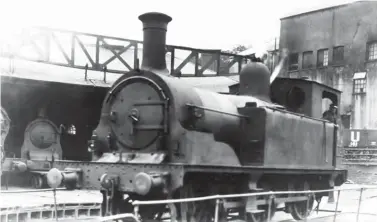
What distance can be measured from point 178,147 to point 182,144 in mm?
74

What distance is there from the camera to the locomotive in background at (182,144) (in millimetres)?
7359

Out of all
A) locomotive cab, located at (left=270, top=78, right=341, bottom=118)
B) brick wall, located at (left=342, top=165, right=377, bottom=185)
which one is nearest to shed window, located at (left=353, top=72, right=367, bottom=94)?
brick wall, located at (left=342, top=165, right=377, bottom=185)

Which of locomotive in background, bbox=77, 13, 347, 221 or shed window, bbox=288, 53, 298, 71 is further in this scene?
shed window, bbox=288, 53, 298, 71

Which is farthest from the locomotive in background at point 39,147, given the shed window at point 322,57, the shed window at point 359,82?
the shed window at point 322,57

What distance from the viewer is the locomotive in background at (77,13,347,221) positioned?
290 inches

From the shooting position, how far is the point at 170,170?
7.05 meters

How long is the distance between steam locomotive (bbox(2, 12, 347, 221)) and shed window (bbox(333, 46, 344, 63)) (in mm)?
23687

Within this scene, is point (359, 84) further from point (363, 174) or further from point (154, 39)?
point (154, 39)

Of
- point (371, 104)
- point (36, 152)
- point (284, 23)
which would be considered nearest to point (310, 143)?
point (36, 152)

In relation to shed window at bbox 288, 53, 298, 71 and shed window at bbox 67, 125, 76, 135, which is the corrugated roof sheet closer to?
shed window at bbox 67, 125, 76, 135

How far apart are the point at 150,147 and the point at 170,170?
0.86 meters

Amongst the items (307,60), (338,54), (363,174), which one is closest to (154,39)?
(363,174)

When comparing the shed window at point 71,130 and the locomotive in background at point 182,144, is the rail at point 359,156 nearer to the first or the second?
the shed window at point 71,130

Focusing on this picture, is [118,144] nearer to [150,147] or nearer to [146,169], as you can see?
[150,147]
